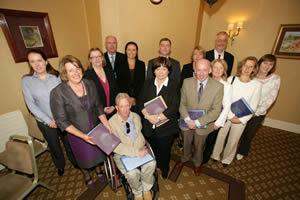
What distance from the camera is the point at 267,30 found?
12.4 feet

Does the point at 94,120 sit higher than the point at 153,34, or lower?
lower

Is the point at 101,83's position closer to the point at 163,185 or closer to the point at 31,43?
the point at 31,43

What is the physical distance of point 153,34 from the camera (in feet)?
12.1

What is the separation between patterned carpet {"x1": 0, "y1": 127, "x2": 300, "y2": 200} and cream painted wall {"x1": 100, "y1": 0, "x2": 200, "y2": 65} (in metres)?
2.82

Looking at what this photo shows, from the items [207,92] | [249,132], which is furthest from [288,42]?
[207,92]

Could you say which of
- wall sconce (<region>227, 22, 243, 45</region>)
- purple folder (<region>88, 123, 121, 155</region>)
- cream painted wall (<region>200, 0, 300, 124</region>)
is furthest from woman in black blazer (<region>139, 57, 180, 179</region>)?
cream painted wall (<region>200, 0, 300, 124</region>)

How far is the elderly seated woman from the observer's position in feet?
6.61

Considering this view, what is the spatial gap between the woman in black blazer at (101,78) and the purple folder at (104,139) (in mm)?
655

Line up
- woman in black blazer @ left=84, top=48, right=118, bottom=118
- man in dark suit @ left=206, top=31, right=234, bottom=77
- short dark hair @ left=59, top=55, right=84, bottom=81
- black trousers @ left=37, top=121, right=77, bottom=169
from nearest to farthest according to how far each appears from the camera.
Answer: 1. short dark hair @ left=59, top=55, right=84, bottom=81
2. black trousers @ left=37, top=121, right=77, bottom=169
3. woman in black blazer @ left=84, top=48, right=118, bottom=118
4. man in dark suit @ left=206, top=31, right=234, bottom=77

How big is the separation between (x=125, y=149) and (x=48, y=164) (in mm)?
2024

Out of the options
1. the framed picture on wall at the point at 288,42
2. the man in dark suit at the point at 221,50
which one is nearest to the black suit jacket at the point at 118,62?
the man in dark suit at the point at 221,50

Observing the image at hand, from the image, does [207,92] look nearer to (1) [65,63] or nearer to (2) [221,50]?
(2) [221,50]

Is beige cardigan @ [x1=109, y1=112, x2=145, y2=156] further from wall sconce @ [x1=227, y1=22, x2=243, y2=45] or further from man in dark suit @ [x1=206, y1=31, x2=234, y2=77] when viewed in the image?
wall sconce @ [x1=227, y1=22, x2=243, y2=45]

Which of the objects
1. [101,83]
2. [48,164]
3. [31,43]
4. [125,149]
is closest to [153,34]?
[101,83]
